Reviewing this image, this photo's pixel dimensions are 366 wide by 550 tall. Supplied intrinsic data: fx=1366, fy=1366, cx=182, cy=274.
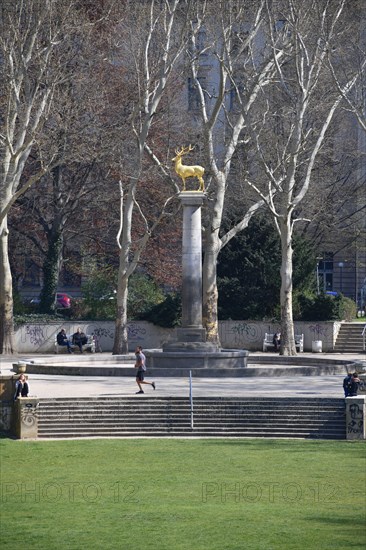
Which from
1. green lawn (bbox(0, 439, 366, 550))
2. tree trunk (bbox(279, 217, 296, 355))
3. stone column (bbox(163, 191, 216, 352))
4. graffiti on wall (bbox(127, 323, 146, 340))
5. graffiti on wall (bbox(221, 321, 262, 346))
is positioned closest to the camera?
green lawn (bbox(0, 439, 366, 550))

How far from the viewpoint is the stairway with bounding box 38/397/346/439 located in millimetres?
33438

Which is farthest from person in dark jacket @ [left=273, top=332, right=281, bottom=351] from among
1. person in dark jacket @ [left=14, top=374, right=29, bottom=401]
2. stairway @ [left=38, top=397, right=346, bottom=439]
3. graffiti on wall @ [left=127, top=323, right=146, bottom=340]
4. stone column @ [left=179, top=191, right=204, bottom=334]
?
person in dark jacket @ [left=14, top=374, right=29, bottom=401]

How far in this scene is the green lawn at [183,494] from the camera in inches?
797

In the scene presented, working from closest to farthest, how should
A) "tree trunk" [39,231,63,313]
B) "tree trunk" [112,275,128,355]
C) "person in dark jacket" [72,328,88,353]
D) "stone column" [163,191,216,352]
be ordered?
"stone column" [163,191,216,352], "tree trunk" [112,275,128,355], "person in dark jacket" [72,328,88,353], "tree trunk" [39,231,63,313]

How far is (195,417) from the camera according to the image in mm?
34250

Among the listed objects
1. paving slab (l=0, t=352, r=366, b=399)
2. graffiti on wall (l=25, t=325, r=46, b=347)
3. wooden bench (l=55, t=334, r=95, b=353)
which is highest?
graffiti on wall (l=25, t=325, r=46, b=347)

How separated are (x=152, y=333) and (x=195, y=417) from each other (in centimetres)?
2620

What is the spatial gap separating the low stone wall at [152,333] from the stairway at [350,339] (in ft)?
0.99

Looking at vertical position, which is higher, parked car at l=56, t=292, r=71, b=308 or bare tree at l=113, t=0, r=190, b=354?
bare tree at l=113, t=0, r=190, b=354

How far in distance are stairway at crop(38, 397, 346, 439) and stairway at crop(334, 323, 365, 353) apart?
23.8 m

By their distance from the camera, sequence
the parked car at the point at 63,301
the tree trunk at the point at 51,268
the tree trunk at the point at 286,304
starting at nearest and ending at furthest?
the tree trunk at the point at 286,304
the tree trunk at the point at 51,268
the parked car at the point at 63,301

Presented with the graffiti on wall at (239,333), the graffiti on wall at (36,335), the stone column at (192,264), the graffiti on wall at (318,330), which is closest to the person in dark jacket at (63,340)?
the graffiti on wall at (36,335)

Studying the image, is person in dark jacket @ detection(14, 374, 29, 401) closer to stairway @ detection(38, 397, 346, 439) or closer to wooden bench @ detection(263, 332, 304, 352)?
stairway @ detection(38, 397, 346, 439)

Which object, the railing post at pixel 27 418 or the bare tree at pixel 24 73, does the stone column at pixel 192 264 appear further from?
the railing post at pixel 27 418
